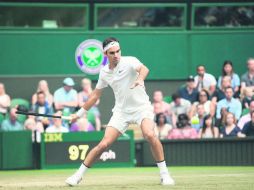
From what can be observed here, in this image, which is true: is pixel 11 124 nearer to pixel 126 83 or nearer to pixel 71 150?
pixel 71 150

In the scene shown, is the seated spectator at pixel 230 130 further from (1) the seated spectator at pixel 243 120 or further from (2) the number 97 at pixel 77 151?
(2) the number 97 at pixel 77 151

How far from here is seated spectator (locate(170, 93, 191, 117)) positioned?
21.1 metres

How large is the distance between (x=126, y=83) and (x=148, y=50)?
1225 centimetres

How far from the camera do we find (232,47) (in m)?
25.3

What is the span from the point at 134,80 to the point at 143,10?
38.6ft

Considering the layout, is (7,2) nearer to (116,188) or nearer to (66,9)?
(66,9)

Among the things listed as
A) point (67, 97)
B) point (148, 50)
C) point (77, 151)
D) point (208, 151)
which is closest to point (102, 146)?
point (77, 151)

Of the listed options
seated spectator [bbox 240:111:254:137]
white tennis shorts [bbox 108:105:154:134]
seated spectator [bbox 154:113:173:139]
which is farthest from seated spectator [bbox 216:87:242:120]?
white tennis shorts [bbox 108:105:154:134]

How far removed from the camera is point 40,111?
20.9m

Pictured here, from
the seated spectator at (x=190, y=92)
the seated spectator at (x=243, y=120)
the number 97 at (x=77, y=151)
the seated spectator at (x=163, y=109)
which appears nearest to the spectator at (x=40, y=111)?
the number 97 at (x=77, y=151)

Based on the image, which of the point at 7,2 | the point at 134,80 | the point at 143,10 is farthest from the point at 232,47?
the point at 134,80

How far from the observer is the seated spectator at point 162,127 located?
20.3 m

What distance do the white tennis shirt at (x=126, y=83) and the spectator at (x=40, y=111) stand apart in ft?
24.8

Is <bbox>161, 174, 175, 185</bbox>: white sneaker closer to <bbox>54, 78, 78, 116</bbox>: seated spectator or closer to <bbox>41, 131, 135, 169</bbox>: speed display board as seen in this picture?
<bbox>41, 131, 135, 169</bbox>: speed display board
